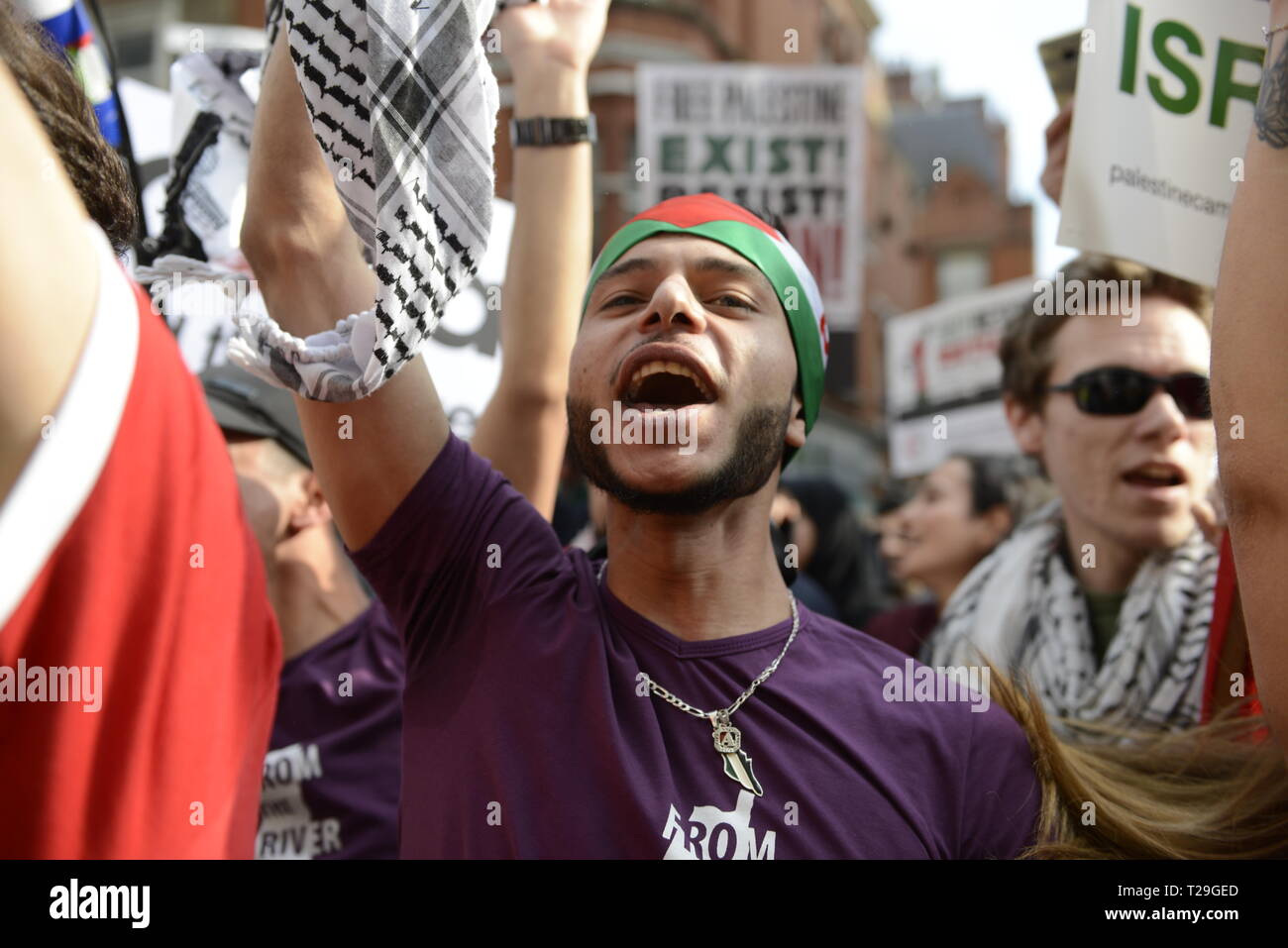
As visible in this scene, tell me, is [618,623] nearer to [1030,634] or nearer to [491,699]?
[491,699]

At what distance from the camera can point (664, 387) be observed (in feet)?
6.40

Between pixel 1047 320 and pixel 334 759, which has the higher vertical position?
pixel 1047 320

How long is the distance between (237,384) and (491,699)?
Answer: 132cm

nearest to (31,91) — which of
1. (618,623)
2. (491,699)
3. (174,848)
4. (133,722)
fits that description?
(133,722)

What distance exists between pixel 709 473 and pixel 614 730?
39cm

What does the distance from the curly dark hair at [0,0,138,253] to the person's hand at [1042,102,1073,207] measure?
2.25m

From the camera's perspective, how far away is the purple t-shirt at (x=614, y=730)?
5.13 feet

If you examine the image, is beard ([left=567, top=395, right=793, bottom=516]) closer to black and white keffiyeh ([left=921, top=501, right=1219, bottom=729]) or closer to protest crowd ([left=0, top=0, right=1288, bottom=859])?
protest crowd ([left=0, top=0, right=1288, bottom=859])

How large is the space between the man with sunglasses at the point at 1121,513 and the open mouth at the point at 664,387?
3.48ft

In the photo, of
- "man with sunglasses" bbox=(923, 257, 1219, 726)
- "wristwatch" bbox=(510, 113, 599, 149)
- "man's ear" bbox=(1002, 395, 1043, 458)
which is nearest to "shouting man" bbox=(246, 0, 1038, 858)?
"wristwatch" bbox=(510, 113, 599, 149)

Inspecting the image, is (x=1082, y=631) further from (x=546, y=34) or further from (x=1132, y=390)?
(x=546, y=34)

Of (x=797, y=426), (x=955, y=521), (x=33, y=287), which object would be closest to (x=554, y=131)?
(x=797, y=426)

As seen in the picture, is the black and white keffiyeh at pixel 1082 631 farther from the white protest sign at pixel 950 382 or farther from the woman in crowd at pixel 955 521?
the white protest sign at pixel 950 382

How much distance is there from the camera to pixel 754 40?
Answer: 21.5 meters
